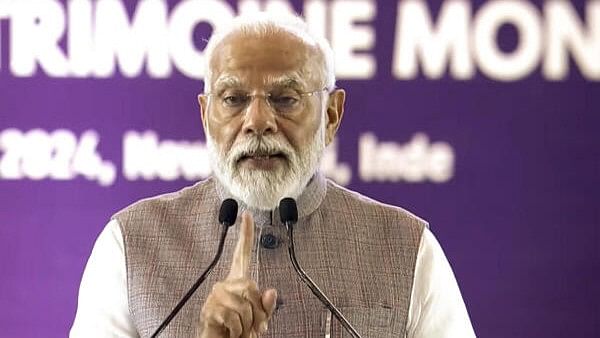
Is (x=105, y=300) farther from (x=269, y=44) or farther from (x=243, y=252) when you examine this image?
(x=269, y=44)

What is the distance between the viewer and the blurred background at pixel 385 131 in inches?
111

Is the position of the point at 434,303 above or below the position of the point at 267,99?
below

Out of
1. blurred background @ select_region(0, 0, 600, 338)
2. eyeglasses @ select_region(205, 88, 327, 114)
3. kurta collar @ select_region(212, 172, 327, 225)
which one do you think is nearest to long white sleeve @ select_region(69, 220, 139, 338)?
kurta collar @ select_region(212, 172, 327, 225)

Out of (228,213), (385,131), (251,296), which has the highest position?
(385,131)

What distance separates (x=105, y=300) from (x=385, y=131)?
115 cm

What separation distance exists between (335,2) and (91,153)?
79 centimetres

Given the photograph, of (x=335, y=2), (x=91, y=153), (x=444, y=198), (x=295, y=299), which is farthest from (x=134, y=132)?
(x=295, y=299)

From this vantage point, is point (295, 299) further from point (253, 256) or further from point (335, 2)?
point (335, 2)

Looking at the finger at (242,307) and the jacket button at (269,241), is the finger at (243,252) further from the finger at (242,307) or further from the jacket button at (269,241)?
the jacket button at (269,241)

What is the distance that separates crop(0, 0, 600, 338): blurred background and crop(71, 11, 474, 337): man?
80 centimetres

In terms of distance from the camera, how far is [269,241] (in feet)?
6.48

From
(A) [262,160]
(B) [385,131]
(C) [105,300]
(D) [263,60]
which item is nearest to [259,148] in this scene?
(A) [262,160]

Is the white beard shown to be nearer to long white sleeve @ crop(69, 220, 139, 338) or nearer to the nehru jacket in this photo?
the nehru jacket

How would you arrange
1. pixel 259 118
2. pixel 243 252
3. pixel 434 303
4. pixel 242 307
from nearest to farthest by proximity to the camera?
1. pixel 242 307
2. pixel 243 252
3. pixel 259 118
4. pixel 434 303
